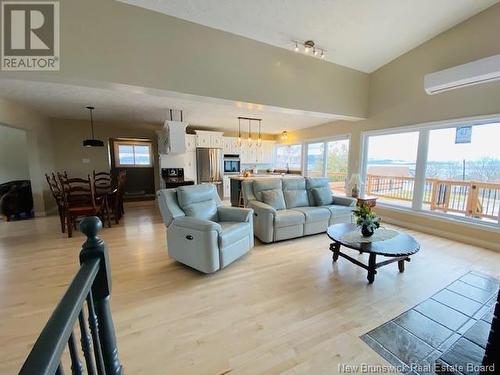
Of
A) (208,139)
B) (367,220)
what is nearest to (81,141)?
(208,139)

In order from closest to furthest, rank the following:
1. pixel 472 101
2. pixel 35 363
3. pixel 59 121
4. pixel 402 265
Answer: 1. pixel 35 363
2. pixel 402 265
3. pixel 472 101
4. pixel 59 121

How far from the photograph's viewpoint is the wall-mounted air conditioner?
3063 mm

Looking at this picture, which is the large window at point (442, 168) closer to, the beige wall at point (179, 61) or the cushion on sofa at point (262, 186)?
the beige wall at point (179, 61)

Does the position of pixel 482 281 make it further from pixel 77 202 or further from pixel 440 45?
pixel 77 202

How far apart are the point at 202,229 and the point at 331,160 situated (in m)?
5.12

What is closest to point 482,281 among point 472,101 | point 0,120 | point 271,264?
point 271,264

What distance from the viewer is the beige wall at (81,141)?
20.5 ft

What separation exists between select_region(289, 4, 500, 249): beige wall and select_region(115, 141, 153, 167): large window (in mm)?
6235

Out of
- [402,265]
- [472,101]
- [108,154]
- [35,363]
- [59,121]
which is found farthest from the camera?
[108,154]

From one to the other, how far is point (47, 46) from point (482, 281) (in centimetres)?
564

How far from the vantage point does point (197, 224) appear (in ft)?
8.39

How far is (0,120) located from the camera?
12.8ft

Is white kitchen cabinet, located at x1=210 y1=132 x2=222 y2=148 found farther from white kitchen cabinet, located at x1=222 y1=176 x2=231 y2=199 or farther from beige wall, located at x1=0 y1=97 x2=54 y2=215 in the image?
beige wall, located at x1=0 y1=97 x2=54 y2=215

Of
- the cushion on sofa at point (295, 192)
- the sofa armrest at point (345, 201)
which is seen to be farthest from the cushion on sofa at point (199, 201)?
the sofa armrest at point (345, 201)
